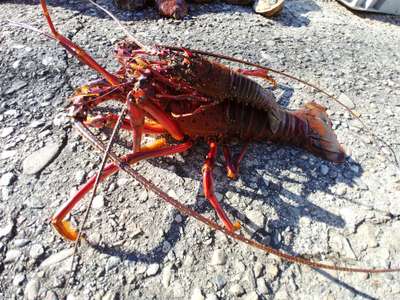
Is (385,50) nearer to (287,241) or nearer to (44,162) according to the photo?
(287,241)

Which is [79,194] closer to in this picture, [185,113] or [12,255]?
[12,255]

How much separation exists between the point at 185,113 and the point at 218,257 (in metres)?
1.03

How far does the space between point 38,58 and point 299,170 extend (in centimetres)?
251

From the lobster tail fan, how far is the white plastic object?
7.79 feet

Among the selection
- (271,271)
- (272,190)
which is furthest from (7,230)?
(272,190)

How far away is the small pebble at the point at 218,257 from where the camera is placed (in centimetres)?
225

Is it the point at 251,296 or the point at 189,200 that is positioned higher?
the point at 189,200

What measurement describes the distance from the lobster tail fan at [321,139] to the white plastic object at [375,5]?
2373mm

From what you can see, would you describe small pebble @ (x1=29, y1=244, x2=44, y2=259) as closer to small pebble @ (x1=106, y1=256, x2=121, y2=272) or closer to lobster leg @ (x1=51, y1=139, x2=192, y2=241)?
lobster leg @ (x1=51, y1=139, x2=192, y2=241)

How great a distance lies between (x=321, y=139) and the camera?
2.89 m

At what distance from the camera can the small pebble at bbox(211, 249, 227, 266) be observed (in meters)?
2.25

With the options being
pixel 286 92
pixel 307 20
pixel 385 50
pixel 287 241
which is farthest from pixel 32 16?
pixel 385 50

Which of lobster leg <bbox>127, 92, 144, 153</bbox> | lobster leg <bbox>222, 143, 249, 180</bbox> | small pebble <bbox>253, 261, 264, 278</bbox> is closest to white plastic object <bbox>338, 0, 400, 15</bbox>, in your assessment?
lobster leg <bbox>222, 143, 249, 180</bbox>

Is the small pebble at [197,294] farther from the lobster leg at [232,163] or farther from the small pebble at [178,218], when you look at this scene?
the lobster leg at [232,163]
